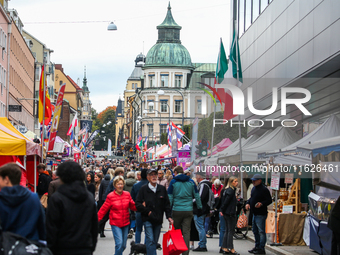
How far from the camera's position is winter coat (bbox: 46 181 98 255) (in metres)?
6.05

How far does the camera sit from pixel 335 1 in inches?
635

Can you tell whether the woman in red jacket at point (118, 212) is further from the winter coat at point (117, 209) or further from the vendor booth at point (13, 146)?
the vendor booth at point (13, 146)

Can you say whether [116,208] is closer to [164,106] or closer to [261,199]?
[261,199]

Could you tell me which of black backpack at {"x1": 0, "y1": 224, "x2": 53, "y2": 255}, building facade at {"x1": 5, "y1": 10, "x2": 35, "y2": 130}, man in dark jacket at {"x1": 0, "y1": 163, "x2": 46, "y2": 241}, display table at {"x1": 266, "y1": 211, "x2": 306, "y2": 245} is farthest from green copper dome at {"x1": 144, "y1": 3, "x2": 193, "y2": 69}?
black backpack at {"x1": 0, "y1": 224, "x2": 53, "y2": 255}

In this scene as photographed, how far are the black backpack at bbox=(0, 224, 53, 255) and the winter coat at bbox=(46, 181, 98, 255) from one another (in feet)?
2.17

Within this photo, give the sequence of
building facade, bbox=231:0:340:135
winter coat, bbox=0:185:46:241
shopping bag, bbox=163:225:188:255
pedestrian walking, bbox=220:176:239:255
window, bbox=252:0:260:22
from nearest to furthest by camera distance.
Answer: winter coat, bbox=0:185:46:241, shopping bag, bbox=163:225:188:255, pedestrian walking, bbox=220:176:239:255, building facade, bbox=231:0:340:135, window, bbox=252:0:260:22

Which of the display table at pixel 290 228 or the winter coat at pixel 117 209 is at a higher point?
the winter coat at pixel 117 209

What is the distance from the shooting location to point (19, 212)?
18.5ft

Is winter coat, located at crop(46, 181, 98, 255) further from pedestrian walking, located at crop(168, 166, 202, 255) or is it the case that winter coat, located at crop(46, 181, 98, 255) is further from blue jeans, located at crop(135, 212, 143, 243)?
blue jeans, located at crop(135, 212, 143, 243)

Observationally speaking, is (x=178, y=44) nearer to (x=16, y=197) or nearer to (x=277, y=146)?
(x=277, y=146)

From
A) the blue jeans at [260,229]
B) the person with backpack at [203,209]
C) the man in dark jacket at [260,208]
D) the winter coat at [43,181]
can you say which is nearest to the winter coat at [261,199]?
the man in dark jacket at [260,208]

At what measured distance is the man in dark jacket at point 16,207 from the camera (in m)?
5.58

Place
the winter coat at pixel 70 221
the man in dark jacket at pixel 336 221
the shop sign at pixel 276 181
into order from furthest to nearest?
1. the shop sign at pixel 276 181
2. the man in dark jacket at pixel 336 221
3. the winter coat at pixel 70 221

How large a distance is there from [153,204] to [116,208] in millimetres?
650
